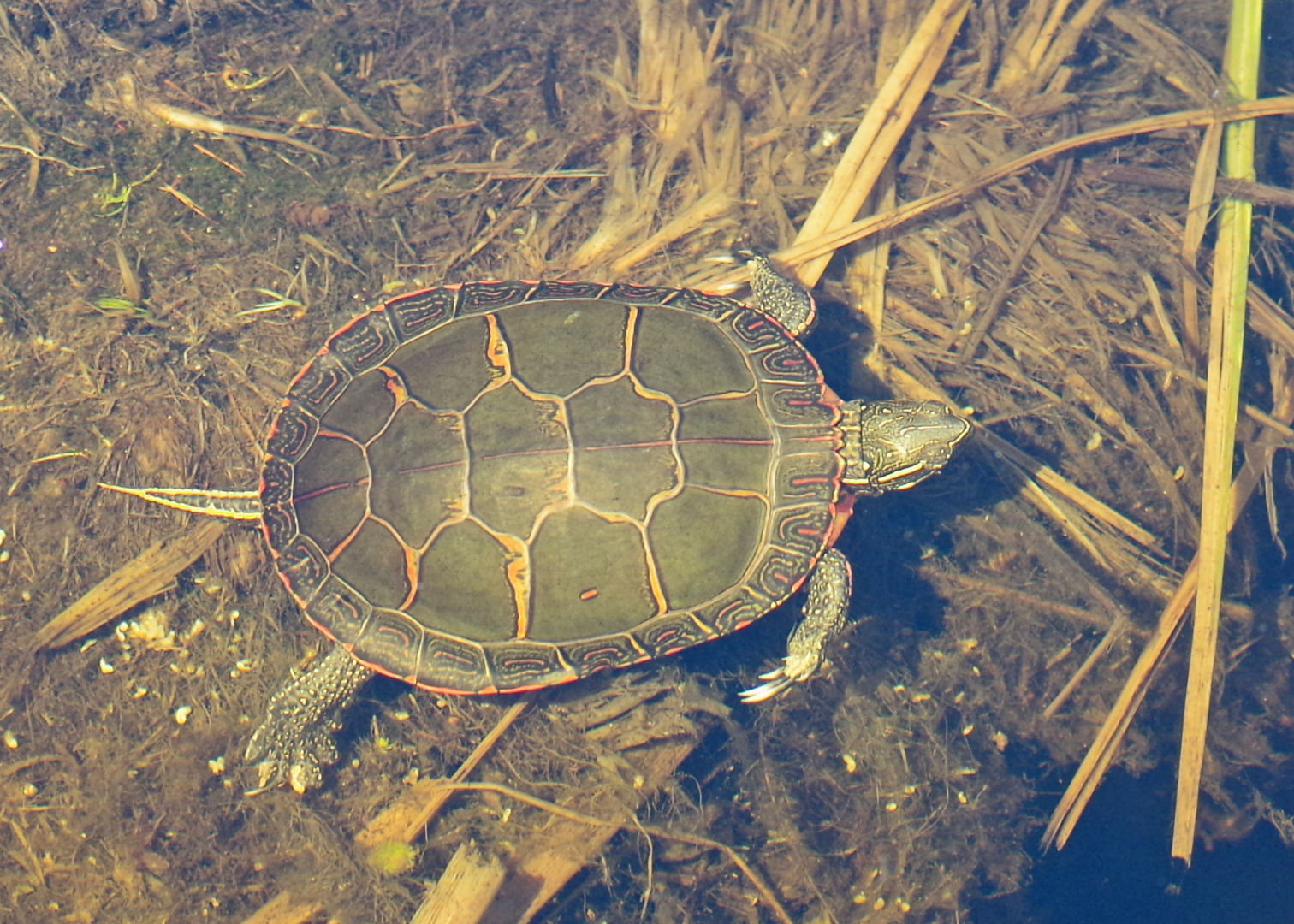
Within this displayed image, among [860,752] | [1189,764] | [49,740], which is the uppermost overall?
[1189,764]

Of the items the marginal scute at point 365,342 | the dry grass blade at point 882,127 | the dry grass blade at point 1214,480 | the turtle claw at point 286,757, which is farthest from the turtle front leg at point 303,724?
the dry grass blade at point 1214,480

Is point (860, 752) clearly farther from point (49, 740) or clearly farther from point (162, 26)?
point (162, 26)

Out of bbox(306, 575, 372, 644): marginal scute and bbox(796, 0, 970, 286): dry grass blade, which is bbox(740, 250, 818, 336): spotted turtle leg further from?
bbox(306, 575, 372, 644): marginal scute

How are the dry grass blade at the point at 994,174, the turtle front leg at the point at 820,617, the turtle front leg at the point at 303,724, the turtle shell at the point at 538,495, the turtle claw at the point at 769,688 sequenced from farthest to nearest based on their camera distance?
the dry grass blade at the point at 994,174 < the turtle claw at the point at 769,688 < the turtle front leg at the point at 820,617 < the turtle front leg at the point at 303,724 < the turtle shell at the point at 538,495

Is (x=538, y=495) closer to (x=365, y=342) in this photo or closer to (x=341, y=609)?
(x=341, y=609)

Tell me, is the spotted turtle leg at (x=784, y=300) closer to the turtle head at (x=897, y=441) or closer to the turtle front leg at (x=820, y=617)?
the turtle head at (x=897, y=441)

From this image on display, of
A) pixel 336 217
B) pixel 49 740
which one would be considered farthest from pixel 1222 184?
pixel 49 740
